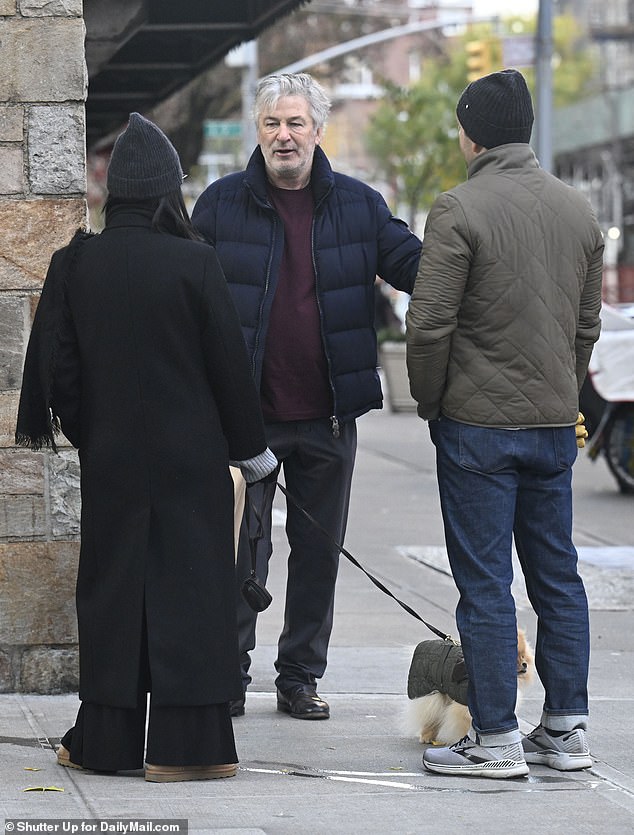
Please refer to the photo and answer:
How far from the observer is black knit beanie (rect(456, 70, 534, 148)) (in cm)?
462

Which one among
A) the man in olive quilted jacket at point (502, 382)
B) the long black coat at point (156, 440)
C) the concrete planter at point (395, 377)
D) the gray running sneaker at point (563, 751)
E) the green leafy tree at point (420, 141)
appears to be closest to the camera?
the long black coat at point (156, 440)

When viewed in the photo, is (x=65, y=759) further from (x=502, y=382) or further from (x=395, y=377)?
(x=395, y=377)

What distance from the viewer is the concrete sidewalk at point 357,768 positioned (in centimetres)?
424

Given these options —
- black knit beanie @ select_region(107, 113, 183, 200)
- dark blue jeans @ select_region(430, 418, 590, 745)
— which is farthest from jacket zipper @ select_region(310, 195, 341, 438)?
black knit beanie @ select_region(107, 113, 183, 200)

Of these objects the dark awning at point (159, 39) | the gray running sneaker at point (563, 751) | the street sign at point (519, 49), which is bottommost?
the gray running sneaker at point (563, 751)

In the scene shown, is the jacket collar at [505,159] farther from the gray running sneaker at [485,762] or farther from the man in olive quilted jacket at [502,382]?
the gray running sneaker at [485,762]

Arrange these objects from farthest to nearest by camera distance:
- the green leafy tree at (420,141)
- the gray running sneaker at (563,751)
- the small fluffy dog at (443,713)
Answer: the green leafy tree at (420,141) → the small fluffy dog at (443,713) → the gray running sneaker at (563,751)

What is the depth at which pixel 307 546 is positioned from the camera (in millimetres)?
5602

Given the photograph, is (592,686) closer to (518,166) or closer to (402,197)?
(518,166)

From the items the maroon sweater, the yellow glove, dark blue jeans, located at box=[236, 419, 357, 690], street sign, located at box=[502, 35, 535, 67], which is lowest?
dark blue jeans, located at box=[236, 419, 357, 690]

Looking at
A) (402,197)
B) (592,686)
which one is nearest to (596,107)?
(402,197)

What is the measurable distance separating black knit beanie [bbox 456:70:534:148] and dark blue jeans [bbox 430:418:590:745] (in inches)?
33.7

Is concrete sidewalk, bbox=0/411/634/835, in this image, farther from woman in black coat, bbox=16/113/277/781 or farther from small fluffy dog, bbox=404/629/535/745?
woman in black coat, bbox=16/113/277/781

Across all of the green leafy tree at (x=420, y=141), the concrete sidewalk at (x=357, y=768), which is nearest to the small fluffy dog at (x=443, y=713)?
the concrete sidewalk at (x=357, y=768)
